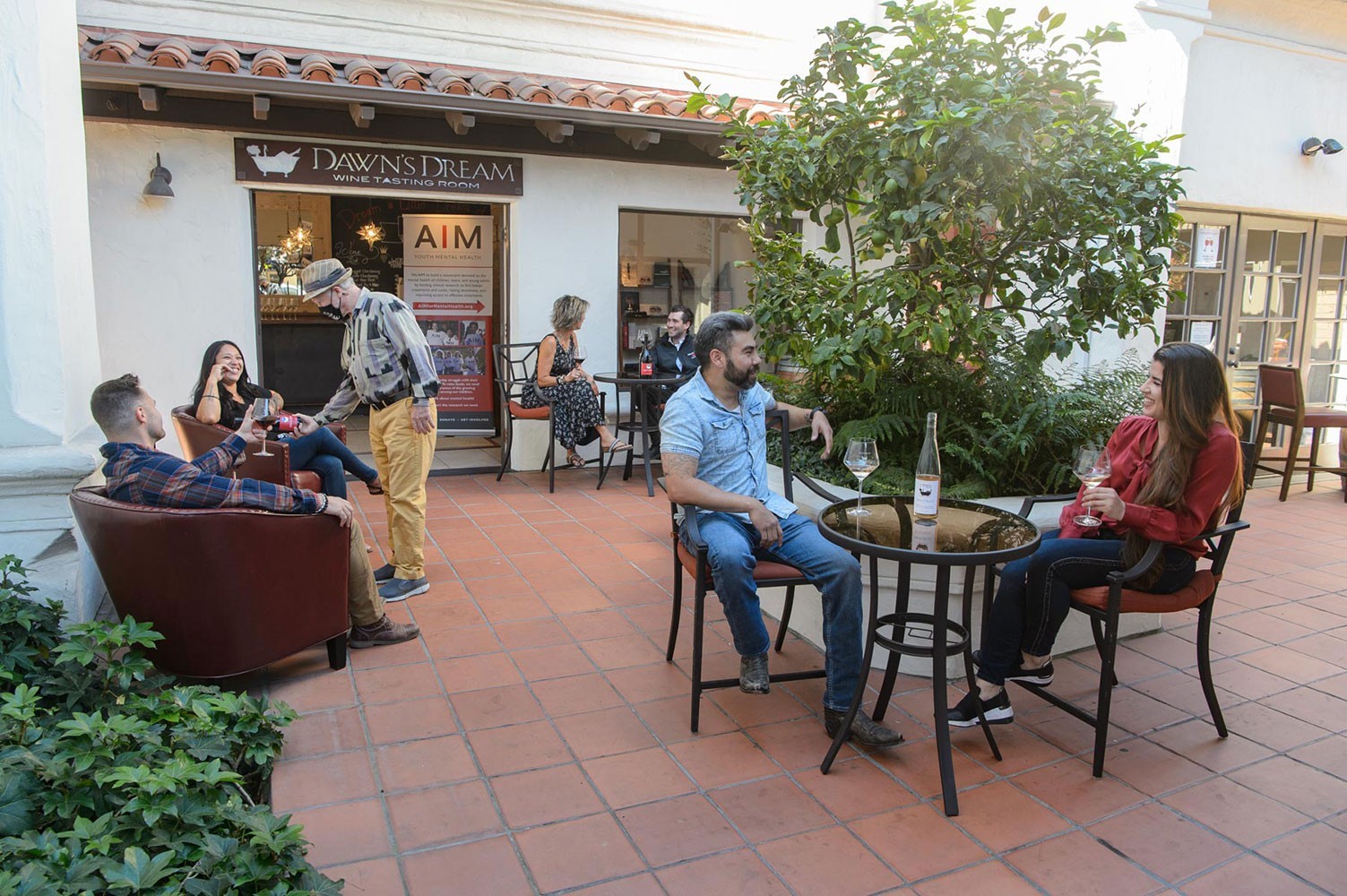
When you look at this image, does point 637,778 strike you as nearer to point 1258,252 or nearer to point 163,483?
point 163,483

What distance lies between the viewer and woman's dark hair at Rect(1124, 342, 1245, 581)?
3104 mm

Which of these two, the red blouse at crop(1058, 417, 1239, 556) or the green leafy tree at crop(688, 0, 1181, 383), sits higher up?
the green leafy tree at crop(688, 0, 1181, 383)

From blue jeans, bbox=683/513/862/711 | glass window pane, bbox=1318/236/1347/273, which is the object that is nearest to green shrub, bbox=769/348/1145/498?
blue jeans, bbox=683/513/862/711

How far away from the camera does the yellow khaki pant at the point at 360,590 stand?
393 centimetres

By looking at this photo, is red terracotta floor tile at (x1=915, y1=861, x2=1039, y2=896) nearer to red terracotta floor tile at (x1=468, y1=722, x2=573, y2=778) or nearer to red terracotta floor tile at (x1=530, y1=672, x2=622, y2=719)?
red terracotta floor tile at (x1=468, y1=722, x2=573, y2=778)

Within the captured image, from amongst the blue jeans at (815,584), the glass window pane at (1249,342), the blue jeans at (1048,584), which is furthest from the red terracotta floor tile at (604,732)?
the glass window pane at (1249,342)

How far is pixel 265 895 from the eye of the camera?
2.09 meters

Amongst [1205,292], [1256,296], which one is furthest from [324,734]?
[1256,296]

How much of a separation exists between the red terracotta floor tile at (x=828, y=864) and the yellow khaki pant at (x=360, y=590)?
210 centimetres

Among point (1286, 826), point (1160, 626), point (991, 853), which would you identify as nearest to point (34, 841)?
point (991, 853)

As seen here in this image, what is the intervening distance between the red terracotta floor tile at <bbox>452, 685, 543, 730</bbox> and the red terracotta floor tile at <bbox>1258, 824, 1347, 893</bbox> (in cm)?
236

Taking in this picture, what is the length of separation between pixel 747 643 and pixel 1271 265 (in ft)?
25.1

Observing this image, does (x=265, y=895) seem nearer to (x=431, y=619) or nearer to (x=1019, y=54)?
(x=431, y=619)

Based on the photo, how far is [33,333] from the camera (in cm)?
356
